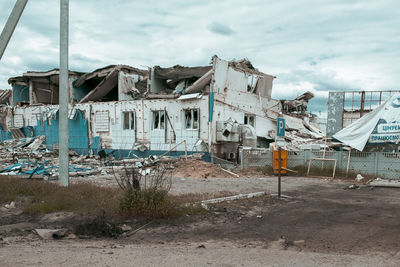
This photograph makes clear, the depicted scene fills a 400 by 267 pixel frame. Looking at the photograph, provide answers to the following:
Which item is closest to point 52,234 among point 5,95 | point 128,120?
point 128,120

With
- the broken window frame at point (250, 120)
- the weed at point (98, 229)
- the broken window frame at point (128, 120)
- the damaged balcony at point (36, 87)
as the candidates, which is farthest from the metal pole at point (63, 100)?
the damaged balcony at point (36, 87)

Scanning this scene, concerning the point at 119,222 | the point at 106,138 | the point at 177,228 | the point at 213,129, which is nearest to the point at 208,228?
the point at 177,228

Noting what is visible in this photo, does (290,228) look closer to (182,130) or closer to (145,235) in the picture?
(145,235)

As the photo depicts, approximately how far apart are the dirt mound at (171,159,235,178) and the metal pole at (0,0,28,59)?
9.73m

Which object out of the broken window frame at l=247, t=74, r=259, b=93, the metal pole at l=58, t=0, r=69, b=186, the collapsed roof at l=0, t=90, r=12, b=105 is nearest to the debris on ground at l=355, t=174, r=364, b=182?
the broken window frame at l=247, t=74, r=259, b=93

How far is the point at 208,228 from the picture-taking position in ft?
22.1

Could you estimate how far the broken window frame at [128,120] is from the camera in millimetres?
22195

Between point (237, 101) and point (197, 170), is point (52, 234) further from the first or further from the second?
point (237, 101)

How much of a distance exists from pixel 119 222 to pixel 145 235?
0.93 m

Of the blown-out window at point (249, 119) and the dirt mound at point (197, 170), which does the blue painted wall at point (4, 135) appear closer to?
the dirt mound at point (197, 170)

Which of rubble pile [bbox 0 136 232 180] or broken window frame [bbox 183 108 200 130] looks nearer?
rubble pile [bbox 0 136 232 180]

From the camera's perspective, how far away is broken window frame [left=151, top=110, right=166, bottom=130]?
20914mm

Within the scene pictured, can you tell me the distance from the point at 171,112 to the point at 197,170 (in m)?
5.41

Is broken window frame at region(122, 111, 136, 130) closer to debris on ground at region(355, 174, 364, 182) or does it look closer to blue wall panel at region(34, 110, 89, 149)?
blue wall panel at region(34, 110, 89, 149)
